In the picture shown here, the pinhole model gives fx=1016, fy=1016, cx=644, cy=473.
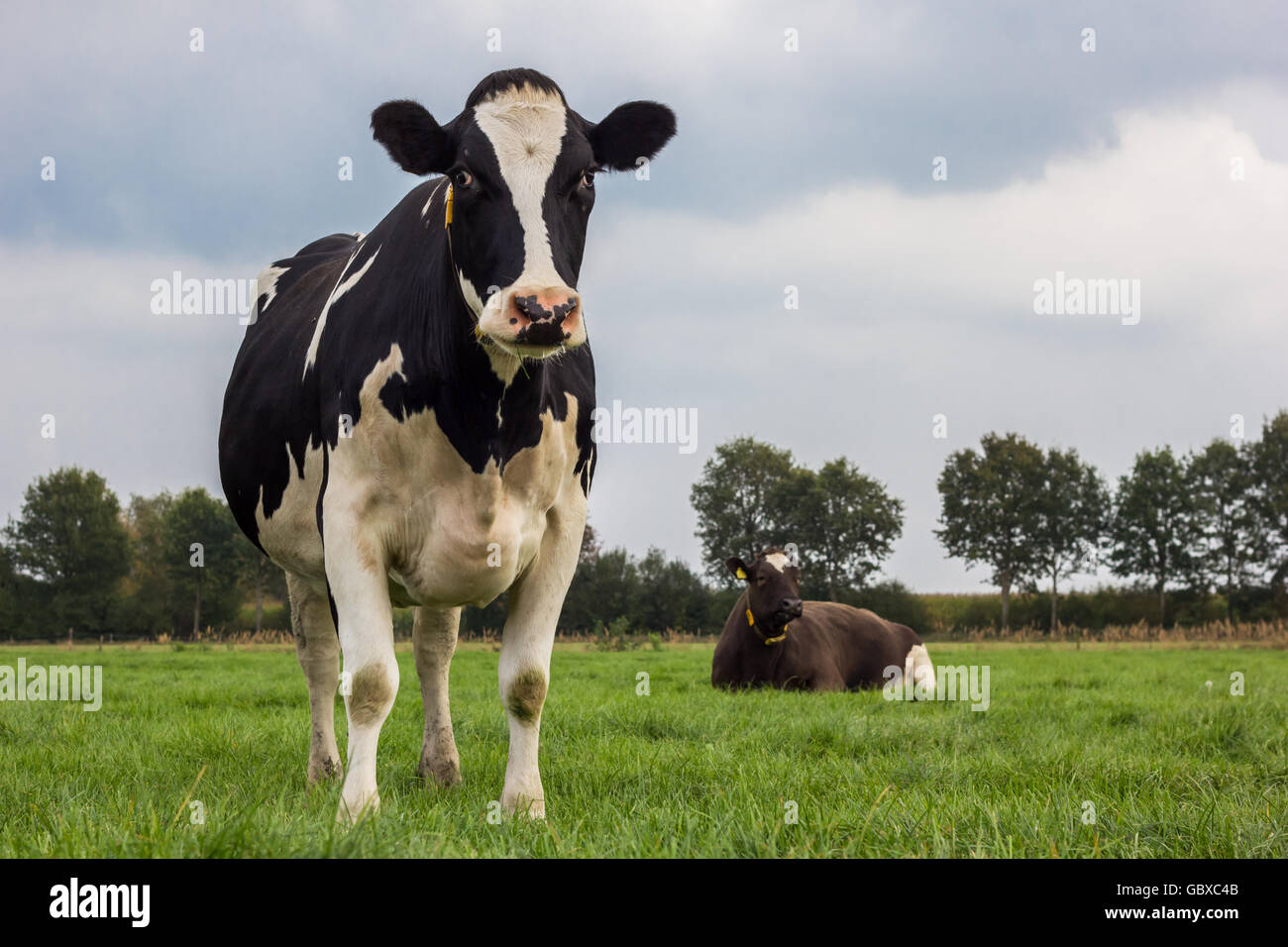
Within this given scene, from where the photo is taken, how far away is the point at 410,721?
312 inches

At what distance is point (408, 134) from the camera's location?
4047 millimetres

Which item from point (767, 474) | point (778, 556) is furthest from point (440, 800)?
point (767, 474)

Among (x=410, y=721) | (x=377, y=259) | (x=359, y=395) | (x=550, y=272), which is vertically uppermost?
(x=377, y=259)

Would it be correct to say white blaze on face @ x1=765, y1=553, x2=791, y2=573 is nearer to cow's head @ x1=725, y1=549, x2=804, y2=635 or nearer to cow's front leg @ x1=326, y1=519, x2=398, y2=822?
cow's head @ x1=725, y1=549, x2=804, y2=635

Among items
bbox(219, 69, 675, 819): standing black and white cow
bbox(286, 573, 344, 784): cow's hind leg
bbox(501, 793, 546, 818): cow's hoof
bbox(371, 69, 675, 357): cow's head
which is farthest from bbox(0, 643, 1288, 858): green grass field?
bbox(371, 69, 675, 357): cow's head

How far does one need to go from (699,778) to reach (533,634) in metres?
1.15

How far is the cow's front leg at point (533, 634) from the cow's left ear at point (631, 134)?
1.50 metres

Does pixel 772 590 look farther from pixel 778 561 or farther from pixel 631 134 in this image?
pixel 631 134

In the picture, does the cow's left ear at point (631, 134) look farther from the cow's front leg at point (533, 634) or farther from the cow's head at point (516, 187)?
the cow's front leg at point (533, 634)

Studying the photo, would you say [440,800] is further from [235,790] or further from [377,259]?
[377,259]

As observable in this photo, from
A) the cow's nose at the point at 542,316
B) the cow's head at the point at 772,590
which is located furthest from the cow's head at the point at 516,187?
the cow's head at the point at 772,590
